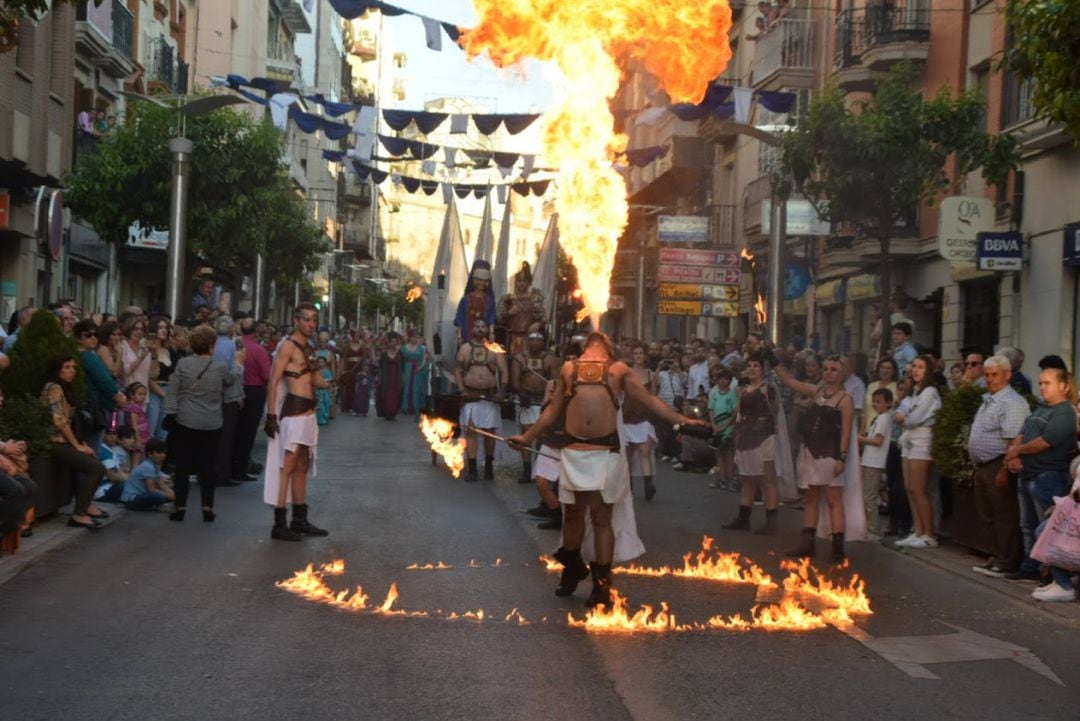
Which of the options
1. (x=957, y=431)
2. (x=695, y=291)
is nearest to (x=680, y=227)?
(x=695, y=291)

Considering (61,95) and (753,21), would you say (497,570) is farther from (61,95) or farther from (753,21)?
(753,21)

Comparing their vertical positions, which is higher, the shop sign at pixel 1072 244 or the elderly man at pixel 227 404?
the shop sign at pixel 1072 244

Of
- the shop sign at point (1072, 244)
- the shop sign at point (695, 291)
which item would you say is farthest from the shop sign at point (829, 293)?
the shop sign at point (1072, 244)

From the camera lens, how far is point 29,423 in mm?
11953

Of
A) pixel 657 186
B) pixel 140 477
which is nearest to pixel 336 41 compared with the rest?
pixel 657 186

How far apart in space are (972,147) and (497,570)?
1415cm

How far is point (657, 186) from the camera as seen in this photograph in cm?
4903

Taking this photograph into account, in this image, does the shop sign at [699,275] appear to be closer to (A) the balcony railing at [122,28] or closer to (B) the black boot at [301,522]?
(A) the balcony railing at [122,28]

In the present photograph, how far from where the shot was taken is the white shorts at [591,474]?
948cm

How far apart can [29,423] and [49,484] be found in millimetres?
834

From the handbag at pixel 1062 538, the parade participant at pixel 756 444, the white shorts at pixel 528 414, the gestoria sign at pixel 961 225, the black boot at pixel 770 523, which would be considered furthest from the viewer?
the gestoria sign at pixel 961 225

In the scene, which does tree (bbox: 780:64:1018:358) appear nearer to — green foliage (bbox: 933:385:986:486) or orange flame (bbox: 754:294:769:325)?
green foliage (bbox: 933:385:986:486)

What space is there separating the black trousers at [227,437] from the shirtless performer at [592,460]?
7.59 m

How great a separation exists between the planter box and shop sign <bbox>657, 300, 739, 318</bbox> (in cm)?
1693
